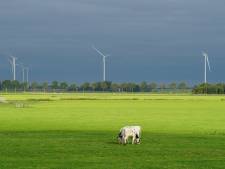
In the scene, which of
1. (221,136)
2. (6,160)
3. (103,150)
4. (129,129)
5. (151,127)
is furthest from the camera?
(151,127)

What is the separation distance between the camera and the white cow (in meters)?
31.5

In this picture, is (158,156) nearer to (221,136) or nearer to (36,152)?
(36,152)

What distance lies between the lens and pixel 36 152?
2800cm

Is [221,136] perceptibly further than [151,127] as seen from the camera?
No

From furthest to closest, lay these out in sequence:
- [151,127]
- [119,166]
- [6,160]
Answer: [151,127] < [6,160] < [119,166]

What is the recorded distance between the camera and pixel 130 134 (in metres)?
31.9

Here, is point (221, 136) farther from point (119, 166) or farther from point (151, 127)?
point (119, 166)

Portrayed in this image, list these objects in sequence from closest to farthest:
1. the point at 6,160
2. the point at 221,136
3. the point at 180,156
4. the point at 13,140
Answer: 1. the point at 6,160
2. the point at 180,156
3. the point at 13,140
4. the point at 221,136

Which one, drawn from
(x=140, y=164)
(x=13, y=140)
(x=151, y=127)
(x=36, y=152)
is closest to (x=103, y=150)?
(x=36, y=152)

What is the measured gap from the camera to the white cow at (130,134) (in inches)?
1241

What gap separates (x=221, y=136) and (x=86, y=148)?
460 inches

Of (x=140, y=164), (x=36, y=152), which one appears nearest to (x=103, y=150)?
(x=36, y=152)

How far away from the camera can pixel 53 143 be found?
32750 mm

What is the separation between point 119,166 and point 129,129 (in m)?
8.01
